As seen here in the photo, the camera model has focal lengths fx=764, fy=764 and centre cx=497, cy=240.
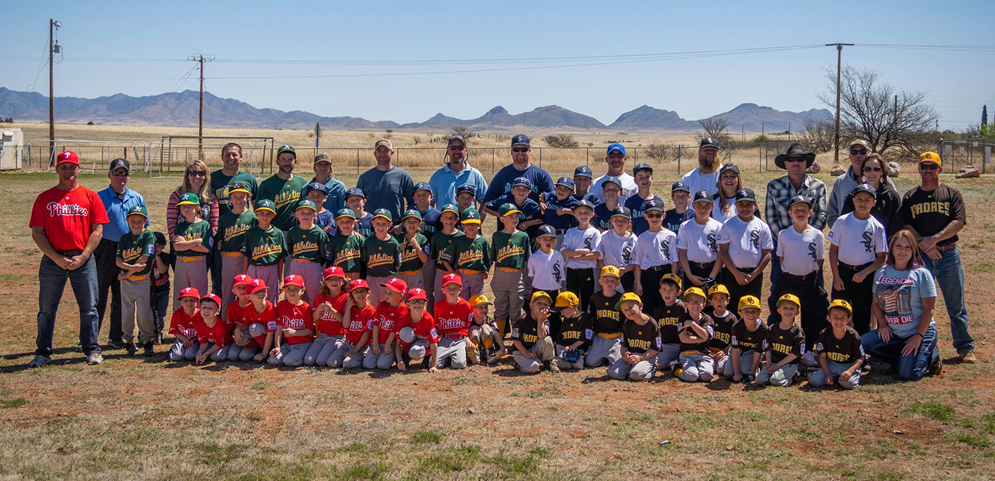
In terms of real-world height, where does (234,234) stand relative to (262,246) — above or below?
above

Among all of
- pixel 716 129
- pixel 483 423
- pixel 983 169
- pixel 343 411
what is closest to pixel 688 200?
pixel 483 423

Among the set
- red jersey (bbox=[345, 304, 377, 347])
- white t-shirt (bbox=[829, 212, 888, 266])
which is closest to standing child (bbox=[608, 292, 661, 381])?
white t-shirt (bbox=[829, 212, 888, 266])

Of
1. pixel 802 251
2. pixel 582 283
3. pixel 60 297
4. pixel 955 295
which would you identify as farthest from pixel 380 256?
pixel 955 295

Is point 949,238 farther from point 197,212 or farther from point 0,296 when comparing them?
point 0,296

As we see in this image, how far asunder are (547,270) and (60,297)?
477cm

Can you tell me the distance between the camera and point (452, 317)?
761 cm

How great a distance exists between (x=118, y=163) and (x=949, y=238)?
828 cm

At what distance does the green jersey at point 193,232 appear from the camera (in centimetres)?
786

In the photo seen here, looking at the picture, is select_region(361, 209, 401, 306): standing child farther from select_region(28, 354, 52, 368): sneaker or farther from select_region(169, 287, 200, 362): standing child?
select_region(28, 354, 52, 368): sneaker

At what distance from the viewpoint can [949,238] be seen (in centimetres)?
719

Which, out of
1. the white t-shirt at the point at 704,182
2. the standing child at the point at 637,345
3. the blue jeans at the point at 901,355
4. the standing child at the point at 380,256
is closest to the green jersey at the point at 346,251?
the standing child at the point at 380,256

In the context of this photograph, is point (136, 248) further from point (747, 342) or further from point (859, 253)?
point (859, 253)

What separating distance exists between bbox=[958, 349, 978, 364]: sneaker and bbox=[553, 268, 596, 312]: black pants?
356 centimetres

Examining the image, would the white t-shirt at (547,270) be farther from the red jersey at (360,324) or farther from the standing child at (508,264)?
the red jersey at (360,324)
